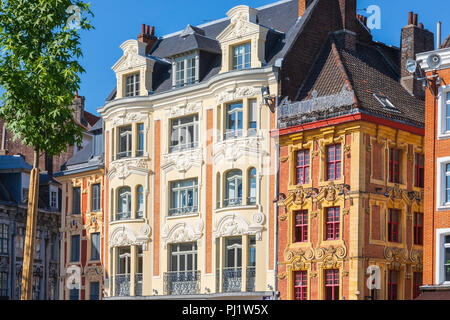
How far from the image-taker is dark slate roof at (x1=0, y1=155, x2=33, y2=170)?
56094mm

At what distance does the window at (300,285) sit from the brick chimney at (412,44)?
10.1 m

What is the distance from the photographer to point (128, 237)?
43469 mm

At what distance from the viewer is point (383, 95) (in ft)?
124

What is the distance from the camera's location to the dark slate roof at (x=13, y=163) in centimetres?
5609

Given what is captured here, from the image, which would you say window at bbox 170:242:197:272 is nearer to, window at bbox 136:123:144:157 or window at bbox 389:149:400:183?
window at bbox 136:123:144:157

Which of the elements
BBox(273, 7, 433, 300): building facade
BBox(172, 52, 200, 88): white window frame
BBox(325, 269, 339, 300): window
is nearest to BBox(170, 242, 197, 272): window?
BBox(273, 7, 433, 300): building facade

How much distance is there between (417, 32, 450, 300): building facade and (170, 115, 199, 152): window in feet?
42.6

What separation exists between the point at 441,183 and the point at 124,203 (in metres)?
18.1

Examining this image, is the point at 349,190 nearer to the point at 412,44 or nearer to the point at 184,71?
the point at 412,44

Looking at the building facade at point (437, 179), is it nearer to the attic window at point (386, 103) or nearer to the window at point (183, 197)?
the attic window at point (386, 103)

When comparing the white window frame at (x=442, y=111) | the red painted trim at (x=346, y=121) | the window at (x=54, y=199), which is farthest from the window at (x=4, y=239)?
the white window frame at (x=442, y=111)

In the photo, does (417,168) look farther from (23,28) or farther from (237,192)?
(23,28)
